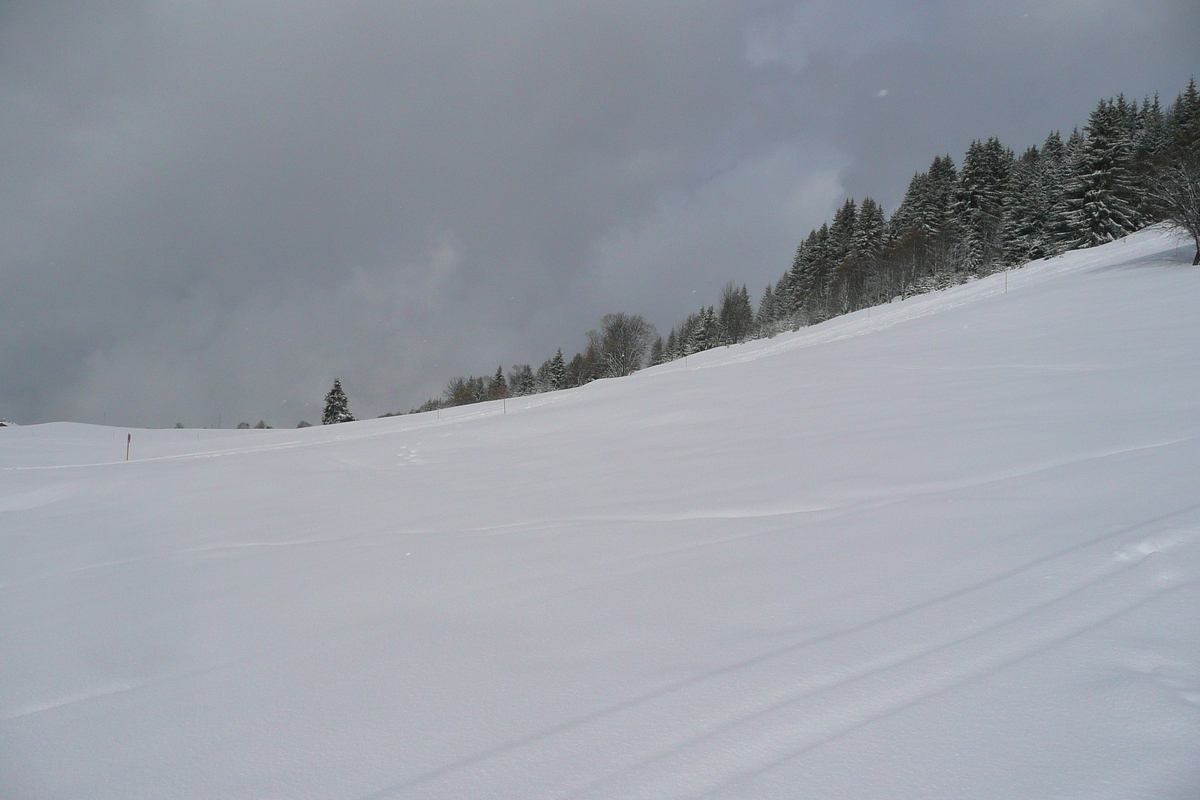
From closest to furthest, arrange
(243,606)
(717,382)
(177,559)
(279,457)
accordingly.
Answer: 1. (243,606)
2. (177,559)
3. (279,457)
4. (717,382)

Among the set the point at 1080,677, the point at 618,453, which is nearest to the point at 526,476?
the point at 618,453

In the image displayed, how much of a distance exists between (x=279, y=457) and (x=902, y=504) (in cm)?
1168

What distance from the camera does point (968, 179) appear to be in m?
47.1

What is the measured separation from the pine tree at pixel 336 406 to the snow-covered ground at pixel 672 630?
146ft

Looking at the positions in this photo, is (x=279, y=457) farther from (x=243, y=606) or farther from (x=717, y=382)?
(x=717, y=382)

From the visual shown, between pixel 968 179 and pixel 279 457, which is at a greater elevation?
pixel 968 179

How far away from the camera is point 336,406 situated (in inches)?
1854

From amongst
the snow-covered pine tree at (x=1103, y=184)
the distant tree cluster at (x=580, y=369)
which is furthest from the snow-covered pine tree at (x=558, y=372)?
the snow-covered pine tree at (x=1103, y=184)

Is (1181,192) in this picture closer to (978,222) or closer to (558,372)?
(978,222)

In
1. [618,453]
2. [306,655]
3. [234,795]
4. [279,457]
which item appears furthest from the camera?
[279,457]

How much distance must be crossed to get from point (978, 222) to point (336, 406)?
60702 millimetres

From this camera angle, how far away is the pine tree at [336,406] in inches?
1850

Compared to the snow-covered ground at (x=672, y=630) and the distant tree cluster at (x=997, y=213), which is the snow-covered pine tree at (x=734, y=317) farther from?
the snow-covered ground at (x=672, y=630)

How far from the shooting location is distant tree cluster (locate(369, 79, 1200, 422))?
108 feet
